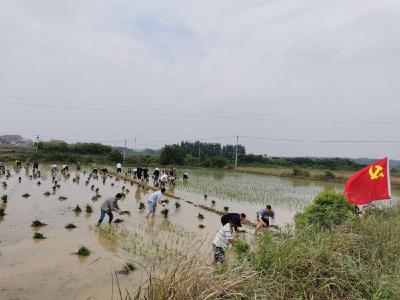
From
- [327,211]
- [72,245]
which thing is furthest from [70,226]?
[327,211]

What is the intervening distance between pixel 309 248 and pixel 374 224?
3141 millimetres

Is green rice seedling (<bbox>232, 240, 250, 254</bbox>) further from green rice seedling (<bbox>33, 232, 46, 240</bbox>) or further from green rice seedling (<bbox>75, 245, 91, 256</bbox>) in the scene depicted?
green rice seedling (<bbox>33, 232, 46, 240</bbox>)

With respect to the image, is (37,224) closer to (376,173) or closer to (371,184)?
(371,184)

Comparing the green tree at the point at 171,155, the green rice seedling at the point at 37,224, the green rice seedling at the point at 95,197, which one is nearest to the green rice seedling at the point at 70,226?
the green rice seedling at the point at 37,224

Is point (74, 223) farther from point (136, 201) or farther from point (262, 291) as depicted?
point (262, 291)

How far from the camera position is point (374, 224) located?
27.7 feet

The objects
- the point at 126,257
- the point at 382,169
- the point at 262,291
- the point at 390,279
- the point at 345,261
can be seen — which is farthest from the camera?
the point at 382,169

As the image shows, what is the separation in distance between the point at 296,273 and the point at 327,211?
5352 millimetres

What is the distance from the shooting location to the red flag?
10852mm

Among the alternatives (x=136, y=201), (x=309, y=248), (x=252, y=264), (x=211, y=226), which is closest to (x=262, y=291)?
(x=252, y=264)

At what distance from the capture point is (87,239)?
10523mm

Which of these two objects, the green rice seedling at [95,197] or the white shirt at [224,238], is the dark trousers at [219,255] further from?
the green rice seedling at [95,197]

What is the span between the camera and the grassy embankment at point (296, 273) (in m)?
4.53

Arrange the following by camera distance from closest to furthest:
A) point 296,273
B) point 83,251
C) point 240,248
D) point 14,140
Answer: point 296,273
point 240,248
point 83,251
point 14,140
